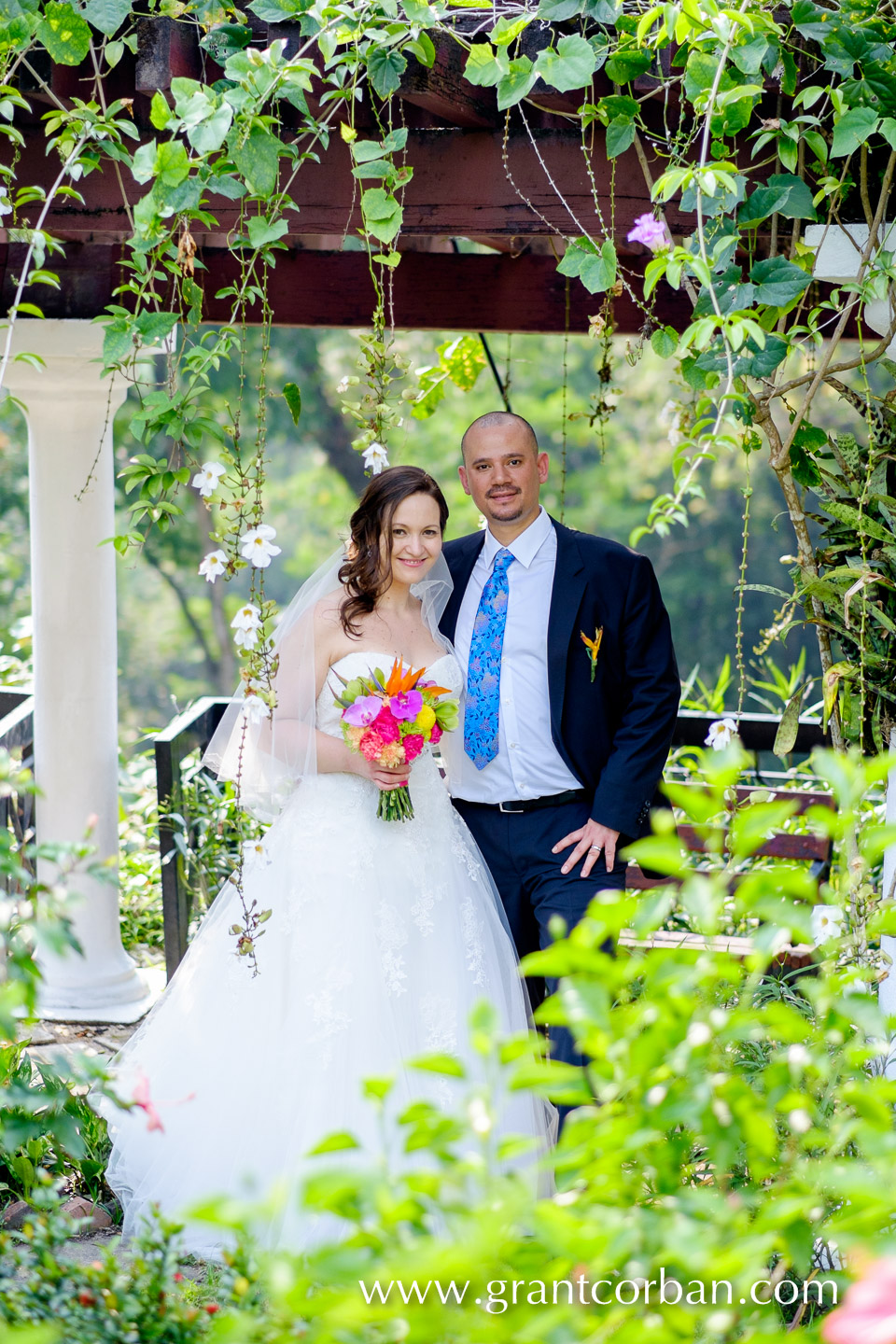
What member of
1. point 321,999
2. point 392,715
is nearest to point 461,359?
point 392,715

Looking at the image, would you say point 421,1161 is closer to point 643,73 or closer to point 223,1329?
point 223,1329

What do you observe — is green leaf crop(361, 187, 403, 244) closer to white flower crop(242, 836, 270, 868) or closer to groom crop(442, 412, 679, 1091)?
groom crop(442, 412, 679, 1091)

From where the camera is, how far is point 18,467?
47.7 ft

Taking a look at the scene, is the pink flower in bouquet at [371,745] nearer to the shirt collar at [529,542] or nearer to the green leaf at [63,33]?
the shirt collar at [529,542]

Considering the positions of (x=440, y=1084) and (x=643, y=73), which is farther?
(x=440, y=1084)

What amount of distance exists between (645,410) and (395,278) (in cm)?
1302

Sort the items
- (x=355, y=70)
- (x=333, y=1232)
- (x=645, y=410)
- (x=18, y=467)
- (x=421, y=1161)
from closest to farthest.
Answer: (x=421, y=1161) < (x=355, y=70) < (x=333, y=1232) < (x=18, y=467) < (x=645, y=410)

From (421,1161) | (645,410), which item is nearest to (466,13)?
(421,1161)

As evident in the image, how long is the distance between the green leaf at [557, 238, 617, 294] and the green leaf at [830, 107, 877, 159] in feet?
1.54

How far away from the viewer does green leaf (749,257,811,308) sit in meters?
2.56

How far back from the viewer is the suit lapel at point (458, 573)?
349 cm

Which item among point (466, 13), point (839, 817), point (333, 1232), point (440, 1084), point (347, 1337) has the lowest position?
point (333, 1232)

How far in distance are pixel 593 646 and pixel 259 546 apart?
1005 mm

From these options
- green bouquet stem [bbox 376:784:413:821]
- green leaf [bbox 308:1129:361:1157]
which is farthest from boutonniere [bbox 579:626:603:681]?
green leaf [bbox 308:1129:361:1157]
